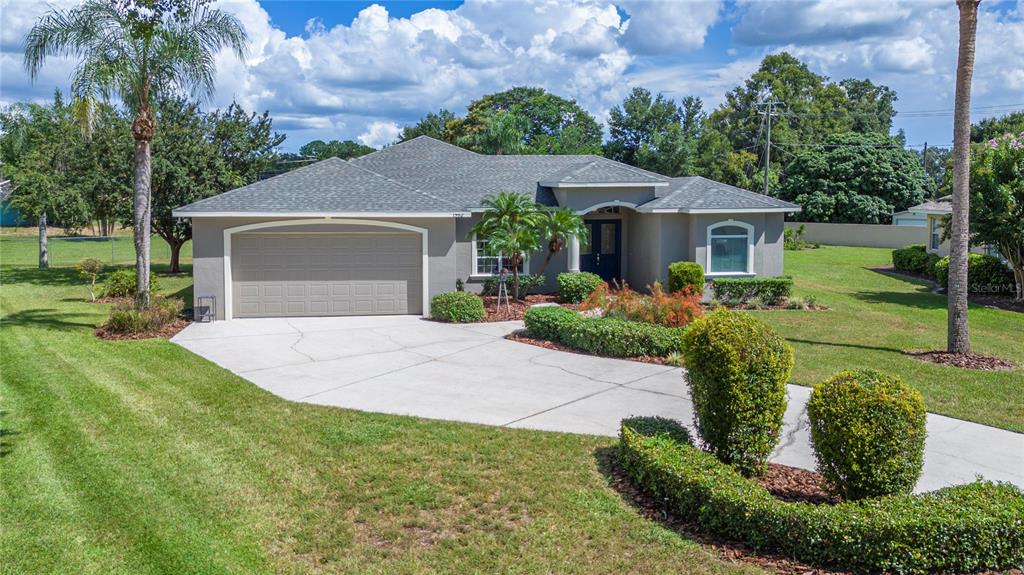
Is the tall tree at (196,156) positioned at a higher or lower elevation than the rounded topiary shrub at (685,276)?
higher

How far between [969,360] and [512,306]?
9911mm

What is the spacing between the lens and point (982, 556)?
18.5ft

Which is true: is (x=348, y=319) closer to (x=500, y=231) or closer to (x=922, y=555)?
(x=500, y=231)

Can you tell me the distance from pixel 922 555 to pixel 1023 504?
1.05 metres

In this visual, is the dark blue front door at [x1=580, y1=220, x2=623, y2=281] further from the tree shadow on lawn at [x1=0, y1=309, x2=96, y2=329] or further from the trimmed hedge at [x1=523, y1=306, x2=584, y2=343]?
the tree shadow on lawn at [x1=0, y1=309, x2=96, y2=329]

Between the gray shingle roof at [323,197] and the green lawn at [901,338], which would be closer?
the green lawn at [901,338]

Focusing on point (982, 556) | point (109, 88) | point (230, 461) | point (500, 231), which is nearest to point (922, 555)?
point (982, 556)

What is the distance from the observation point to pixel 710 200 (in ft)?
68.2

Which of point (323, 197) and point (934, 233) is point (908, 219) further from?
point (323, 197)

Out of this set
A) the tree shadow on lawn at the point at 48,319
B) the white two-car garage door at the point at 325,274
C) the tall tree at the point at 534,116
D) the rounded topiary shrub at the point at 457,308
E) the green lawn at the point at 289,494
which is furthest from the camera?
the tall tree at the point at 534,116

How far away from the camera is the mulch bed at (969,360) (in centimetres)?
1280

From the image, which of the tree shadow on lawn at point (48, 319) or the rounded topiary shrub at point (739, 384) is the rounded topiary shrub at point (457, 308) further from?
the rounded topiary shrub at point (739, 384)

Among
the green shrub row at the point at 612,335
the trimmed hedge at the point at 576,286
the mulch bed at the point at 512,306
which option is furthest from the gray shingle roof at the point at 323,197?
the green shrub row at the point at 612,335

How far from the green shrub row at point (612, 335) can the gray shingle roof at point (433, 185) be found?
5072mm
